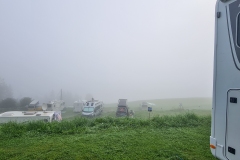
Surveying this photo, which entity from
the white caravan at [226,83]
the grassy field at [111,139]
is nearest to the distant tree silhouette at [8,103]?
the grassy field at [111,139]

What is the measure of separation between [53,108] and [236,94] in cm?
1945

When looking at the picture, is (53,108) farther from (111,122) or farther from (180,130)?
(180,130)

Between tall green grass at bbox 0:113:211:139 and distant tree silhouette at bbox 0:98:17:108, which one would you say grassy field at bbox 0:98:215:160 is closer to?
tall green grass at bbox 0:113:211:139

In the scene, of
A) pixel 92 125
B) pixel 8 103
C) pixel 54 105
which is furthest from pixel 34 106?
pixel 92 125

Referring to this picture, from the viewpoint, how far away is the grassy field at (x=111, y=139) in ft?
10.0

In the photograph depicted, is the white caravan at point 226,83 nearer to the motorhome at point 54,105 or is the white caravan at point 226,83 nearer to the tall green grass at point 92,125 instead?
the tall green grass at point 92,125

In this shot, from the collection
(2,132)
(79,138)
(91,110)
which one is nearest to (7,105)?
(91,110)

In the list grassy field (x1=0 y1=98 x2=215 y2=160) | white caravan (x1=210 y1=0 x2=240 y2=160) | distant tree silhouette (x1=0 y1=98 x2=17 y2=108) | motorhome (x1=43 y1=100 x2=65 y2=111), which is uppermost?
white caravan (x1=210 y1=0 x2=240 y2=160)

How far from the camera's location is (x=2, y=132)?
157 inches

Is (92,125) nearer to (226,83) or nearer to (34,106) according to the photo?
(226,83)

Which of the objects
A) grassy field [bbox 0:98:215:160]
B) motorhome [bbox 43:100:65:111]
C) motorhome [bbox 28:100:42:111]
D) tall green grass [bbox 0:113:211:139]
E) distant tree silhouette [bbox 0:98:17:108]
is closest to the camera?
grassy field [bbox 0:98:215:160]

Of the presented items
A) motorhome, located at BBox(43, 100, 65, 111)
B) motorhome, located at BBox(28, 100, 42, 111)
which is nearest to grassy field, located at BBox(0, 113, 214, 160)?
motorhome, located at BBox(28, 100, 42, 111)

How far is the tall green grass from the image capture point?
164 inches

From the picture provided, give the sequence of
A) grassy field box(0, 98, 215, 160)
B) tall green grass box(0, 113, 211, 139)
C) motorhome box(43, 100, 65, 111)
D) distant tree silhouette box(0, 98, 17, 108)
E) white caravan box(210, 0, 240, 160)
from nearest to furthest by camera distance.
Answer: white caravan box(210, 0, 240, 160), grassy field box(0, 98, 215, 160), tall green grass box(0, 113, 211, 139), distant tree silhouette box(0, 98, 17, 108), motorhome box(43, 100, 65, 111)
